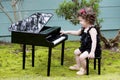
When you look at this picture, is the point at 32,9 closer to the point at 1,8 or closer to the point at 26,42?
the point at 1,8

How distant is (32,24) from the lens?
338 inches

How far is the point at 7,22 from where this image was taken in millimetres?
11742

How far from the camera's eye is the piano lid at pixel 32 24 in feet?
27.5

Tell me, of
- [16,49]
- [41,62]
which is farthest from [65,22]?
[41,62]

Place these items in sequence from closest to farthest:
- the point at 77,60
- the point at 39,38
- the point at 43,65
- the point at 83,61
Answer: the point at 39,38 < the point at 83,61 < the point at 77,60 < the point at 43,65

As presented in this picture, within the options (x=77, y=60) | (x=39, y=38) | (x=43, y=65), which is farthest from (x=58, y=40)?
(x=43, y=65)

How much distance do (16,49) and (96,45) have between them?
3017mm

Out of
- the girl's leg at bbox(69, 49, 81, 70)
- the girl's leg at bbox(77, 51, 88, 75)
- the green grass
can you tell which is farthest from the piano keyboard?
the green grass

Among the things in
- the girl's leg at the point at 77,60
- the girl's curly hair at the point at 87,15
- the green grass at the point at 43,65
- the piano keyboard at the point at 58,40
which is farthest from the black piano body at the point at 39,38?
the girl's curly hair at the point at 87,15

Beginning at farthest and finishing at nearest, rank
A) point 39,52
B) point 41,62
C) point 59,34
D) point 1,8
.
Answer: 1. point 1,8
2. point 39,52
3. point 41,62
4. point 59,34

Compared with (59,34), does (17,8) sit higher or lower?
higher

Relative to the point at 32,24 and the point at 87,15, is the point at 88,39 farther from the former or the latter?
the point at 32,24

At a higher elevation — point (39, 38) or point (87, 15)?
point (87, 15)

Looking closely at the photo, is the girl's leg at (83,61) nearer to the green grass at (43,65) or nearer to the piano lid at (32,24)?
the green grass at (43,65)
